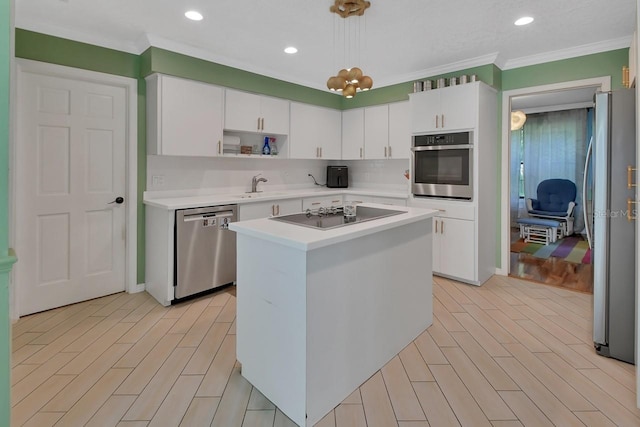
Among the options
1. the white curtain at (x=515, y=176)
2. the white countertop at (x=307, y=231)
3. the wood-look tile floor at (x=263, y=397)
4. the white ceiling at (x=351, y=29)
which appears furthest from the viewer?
the white curtain at (x=515, y=176)

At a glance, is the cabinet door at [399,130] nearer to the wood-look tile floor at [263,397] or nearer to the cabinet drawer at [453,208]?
the cabinet drawer at [453,208]

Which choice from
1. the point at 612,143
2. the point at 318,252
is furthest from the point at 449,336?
the point at 612,143

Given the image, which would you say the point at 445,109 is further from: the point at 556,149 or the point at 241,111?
the point at 556,149

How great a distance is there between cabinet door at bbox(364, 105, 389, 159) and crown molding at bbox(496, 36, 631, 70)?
147 cm

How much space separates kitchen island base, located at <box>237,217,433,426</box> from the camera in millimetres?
1660

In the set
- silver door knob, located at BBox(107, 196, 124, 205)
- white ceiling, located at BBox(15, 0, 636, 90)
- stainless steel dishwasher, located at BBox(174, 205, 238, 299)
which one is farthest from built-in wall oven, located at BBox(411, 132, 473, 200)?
silver door knob, located at BBox(107, 196, 124, 205)

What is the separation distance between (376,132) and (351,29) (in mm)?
1903

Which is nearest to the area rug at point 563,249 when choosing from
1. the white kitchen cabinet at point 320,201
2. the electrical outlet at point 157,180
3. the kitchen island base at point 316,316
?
the white kitchen cabinet at point 320,201

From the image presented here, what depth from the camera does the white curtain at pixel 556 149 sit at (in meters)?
6.34

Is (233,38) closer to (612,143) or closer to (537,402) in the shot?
(612,143)

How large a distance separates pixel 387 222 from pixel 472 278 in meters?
2.10

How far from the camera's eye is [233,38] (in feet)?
10.6

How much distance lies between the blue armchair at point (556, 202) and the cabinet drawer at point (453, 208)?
3602 mm

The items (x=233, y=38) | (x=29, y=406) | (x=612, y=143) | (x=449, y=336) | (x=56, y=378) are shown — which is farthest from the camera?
(x=233, y=38)
